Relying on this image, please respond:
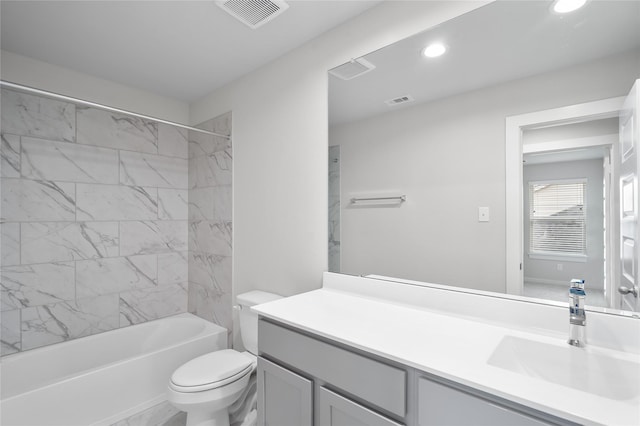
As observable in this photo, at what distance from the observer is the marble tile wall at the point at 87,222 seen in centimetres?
210

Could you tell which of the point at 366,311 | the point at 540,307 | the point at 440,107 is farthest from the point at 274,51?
the point at 540,307

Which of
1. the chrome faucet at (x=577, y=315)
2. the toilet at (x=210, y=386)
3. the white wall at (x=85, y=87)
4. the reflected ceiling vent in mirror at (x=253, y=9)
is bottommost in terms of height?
the toilet at (x=210, y=386)

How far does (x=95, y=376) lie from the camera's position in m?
1.85

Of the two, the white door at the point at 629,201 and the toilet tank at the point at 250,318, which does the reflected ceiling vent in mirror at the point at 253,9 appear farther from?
the toilet tank at the point at 250,318

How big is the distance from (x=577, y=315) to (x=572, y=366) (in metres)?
0.16

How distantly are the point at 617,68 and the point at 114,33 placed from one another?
2.53m

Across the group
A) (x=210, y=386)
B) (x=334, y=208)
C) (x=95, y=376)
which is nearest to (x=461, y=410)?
(x=334, y=208)

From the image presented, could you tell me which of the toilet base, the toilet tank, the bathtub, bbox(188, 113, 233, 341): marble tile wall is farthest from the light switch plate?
the bathtub

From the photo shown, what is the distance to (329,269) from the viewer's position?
182 centimetres

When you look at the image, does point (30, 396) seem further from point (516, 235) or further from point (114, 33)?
point (516, 235)

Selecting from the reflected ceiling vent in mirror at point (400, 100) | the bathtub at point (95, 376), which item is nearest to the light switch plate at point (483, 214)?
the reflected ceiling vent in mirror at point (400, 100)

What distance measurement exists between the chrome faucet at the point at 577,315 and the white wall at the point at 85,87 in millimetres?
3244

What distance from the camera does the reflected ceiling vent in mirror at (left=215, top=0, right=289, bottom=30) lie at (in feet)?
5.13

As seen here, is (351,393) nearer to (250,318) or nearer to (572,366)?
(572,366)
